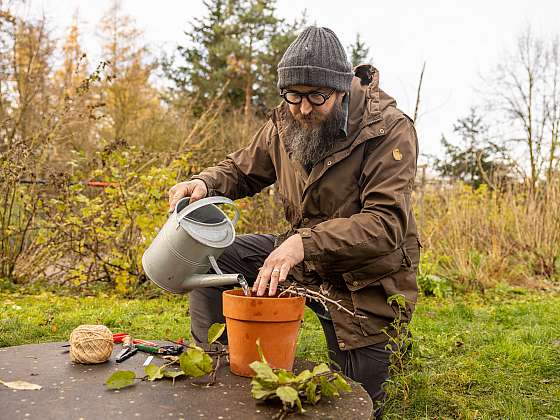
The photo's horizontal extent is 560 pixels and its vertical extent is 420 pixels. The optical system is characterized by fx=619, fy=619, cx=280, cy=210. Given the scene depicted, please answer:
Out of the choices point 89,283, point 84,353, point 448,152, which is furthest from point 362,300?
point 448,152

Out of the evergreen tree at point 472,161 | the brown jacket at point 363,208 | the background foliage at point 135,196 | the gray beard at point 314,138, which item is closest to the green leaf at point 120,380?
the brown jacket at point 363,208

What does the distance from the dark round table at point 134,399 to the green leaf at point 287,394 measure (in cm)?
7

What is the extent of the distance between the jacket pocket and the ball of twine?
105 centimetres

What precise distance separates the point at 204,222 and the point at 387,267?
815 millimetres

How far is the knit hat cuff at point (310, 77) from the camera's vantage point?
8.68ft

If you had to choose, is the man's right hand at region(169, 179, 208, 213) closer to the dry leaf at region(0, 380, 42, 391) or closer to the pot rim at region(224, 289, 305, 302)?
the pot rim at region(224, 289, 305, 302)

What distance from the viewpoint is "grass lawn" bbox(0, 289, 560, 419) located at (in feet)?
9.66

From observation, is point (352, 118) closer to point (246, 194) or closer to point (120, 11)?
point (246, 194)

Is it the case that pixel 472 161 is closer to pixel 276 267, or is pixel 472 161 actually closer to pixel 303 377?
pixel 276 267

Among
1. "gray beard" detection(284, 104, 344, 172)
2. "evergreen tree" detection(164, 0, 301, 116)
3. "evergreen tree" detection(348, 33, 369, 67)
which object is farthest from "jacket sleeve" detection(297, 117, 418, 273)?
"evergreen tree" detection(348, 33, 369, 67)

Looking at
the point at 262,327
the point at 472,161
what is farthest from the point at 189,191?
the point at 472,161

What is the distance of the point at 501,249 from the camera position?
7879 mm

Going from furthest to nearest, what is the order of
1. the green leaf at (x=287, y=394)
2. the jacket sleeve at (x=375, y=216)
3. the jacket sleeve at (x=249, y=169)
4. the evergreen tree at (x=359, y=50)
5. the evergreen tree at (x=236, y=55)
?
Result: 1. the evergreen tree at (x=359, y=50)
2. the evergreen tree at (x=236, y=55)
3. the jacket sleeve at (x=249, y=169)
4. the jacket sleeve at (x=375, y=216)
5. the green leaf at (x=287, y=394)

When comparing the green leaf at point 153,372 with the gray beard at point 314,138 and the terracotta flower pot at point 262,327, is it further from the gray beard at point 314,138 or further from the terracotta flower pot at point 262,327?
the gray beard at point 314,138
